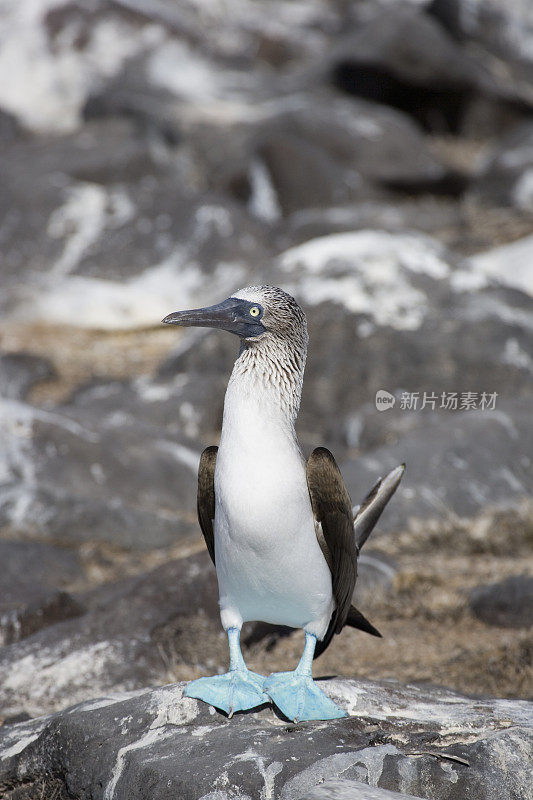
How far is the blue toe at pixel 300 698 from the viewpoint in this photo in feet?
11.1

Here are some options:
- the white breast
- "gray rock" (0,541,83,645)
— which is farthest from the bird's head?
"gray rock" (0,541,83,645)

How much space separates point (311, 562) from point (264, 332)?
0.94 m

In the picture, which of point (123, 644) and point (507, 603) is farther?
point (507, 603)

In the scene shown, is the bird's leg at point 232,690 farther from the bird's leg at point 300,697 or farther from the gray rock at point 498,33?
the gray rock at point 498,33

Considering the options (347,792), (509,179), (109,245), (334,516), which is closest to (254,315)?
(334,516)

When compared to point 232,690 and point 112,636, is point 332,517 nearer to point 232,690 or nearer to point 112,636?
point 232,690

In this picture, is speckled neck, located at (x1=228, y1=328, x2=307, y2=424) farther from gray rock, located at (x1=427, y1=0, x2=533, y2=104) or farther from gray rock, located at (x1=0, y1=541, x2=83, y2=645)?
gray rock, located at (x1=427, y1=0, x2=533, y2=104)

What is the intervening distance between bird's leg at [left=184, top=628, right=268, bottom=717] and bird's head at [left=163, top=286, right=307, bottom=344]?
1.34 metres

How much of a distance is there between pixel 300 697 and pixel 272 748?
30 centimetres

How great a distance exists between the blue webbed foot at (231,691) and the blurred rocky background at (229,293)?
1455 millimetres

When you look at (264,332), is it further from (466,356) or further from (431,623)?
(466,356)

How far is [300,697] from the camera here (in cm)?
343

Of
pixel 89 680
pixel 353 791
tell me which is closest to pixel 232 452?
pixel 353 791

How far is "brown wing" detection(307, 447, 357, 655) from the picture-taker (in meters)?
3.58
